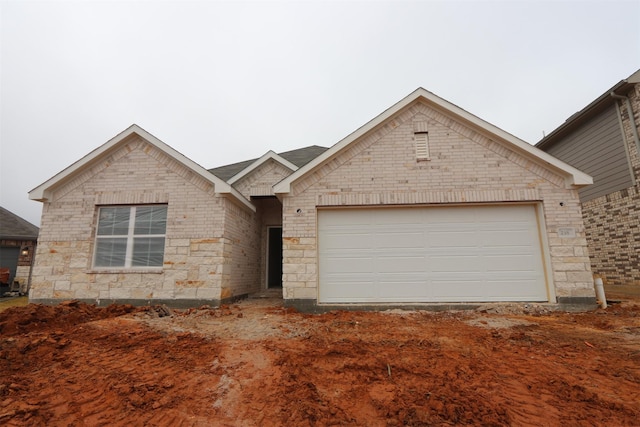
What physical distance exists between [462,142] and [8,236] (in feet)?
64.2

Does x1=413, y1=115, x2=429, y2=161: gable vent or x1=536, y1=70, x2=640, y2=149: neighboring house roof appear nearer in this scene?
x1=413, y1=115, x2=429, y2=161: gable vent

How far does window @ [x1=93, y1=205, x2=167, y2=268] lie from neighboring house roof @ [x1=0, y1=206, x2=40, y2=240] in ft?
32.3

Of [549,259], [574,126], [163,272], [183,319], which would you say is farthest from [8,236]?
[574,126]

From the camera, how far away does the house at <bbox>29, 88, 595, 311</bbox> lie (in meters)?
7.68

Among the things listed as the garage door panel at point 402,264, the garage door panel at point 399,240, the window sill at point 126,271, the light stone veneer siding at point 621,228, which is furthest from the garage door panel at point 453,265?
the window sill at point 126,271

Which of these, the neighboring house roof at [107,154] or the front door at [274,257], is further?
the front door at [274,257]

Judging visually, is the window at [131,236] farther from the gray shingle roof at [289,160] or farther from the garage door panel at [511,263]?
the garage door panel at [511,263]

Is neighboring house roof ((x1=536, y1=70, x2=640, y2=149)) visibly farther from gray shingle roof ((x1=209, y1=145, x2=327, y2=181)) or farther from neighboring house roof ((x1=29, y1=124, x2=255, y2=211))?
neighboring house roof ((x1=29, y1=124, x2=255, y2=211))

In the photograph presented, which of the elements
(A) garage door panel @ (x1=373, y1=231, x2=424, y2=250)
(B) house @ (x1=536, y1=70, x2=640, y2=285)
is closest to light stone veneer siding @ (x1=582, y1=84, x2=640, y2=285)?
(B) house @ (x1=536, y1=70, x2=640, y2=285)

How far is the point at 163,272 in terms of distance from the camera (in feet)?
27.7

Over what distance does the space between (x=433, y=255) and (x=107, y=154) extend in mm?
9716

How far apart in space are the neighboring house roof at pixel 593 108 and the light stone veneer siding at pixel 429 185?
5.58 m

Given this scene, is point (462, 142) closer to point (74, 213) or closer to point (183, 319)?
point (183, 319)

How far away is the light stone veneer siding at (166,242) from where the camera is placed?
8.41 metres
